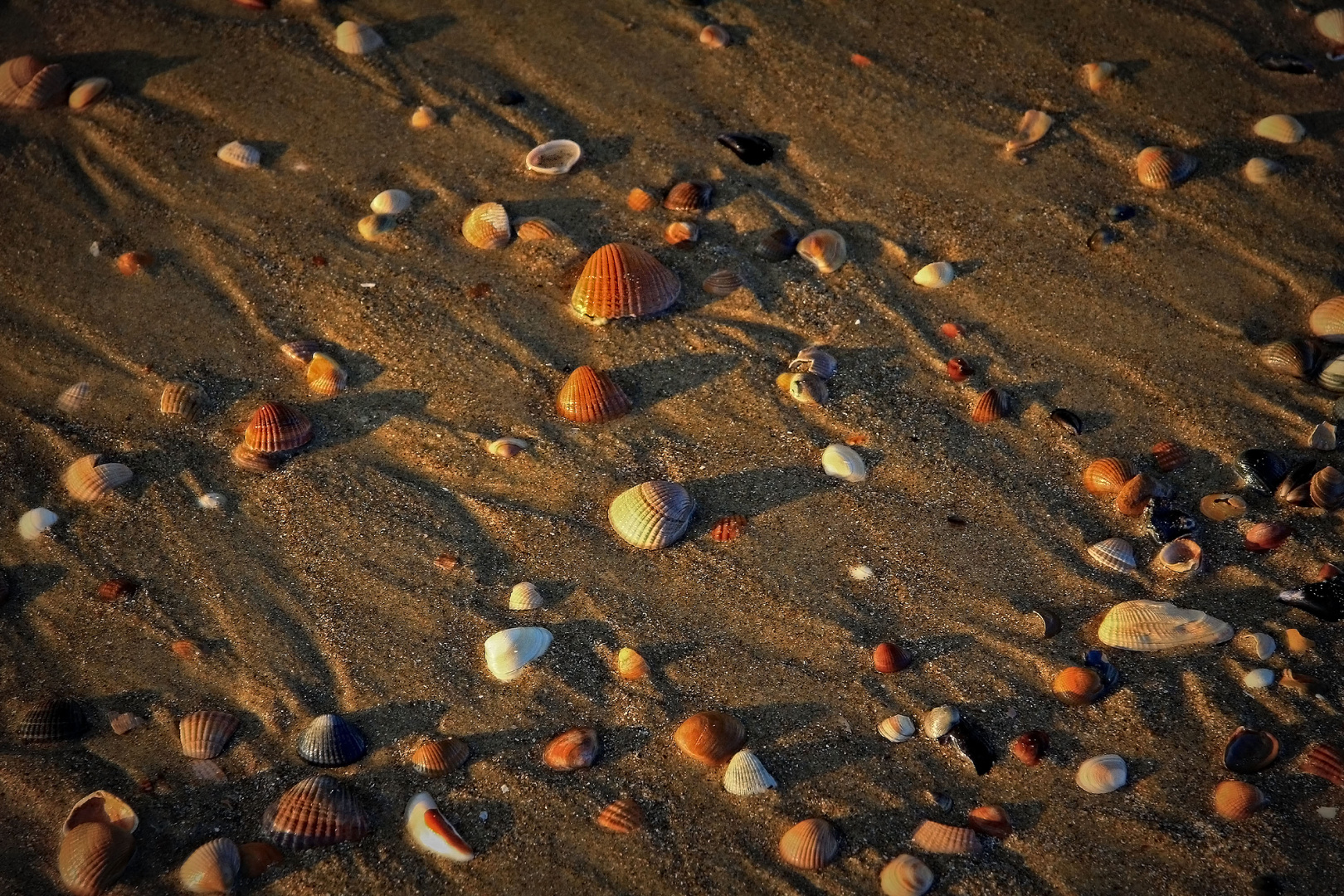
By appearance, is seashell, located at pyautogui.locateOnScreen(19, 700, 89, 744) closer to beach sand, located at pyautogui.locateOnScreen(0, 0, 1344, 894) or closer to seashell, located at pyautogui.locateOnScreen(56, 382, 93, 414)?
beach sand, located at pyautogui.locateOnScreen(0, 0, 1344, 894)

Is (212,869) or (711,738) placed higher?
(711,738)

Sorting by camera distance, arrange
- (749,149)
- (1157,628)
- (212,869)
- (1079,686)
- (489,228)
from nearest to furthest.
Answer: (212,869), (1079,686), (1157,628), (489,228), (749,149)

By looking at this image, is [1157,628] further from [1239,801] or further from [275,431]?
[275,431]

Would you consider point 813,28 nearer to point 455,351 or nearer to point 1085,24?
point 1085,24

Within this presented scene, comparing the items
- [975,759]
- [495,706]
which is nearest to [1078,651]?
[975,759]

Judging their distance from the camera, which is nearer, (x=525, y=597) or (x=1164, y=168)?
(x=525, y=597)

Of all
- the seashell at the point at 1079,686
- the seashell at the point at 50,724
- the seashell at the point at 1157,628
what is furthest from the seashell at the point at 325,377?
the seashell at the point at 1157,628

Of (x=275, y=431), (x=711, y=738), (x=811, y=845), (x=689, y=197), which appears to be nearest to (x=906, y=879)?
(x=811, y=845)
